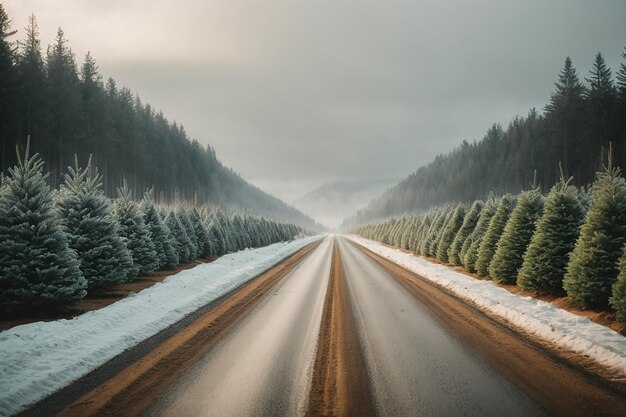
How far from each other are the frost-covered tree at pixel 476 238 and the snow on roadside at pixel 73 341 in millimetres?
12853

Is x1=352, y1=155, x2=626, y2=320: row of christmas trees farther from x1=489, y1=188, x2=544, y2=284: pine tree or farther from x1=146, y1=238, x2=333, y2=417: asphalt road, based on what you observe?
x1=146, y1=238, x2=333, y2=417: asphalt road

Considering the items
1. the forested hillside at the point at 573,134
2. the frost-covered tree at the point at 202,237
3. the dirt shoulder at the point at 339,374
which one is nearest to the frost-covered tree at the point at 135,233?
the frost-covered tree at the point at 202,237

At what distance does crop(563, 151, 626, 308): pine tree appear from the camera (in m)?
8.85

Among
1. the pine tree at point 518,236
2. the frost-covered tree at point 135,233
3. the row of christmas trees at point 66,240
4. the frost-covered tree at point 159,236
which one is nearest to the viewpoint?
the row of christmas trees at point 66,240

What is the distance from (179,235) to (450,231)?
18077 millimetres

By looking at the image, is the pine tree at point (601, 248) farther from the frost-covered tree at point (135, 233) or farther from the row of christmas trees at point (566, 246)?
the frost-covered tree at point (135, 233)

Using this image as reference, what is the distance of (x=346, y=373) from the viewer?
17.8 feet

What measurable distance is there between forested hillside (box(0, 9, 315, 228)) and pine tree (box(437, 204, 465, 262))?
20.7 metres

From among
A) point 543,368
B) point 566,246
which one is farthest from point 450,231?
point 543,368

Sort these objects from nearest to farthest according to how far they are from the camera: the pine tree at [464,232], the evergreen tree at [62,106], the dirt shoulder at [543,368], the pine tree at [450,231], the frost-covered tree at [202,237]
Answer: the dirt shoulder at [543,368]
the pine tree at [464,232]
the pine tree at [450,231]
the frost-covered tree at [202,237]
the evergreen tree at [62,106]

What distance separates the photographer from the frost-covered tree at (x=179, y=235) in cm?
2294

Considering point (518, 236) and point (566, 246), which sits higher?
point (518, 236)

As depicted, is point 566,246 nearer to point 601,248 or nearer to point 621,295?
point 601,248

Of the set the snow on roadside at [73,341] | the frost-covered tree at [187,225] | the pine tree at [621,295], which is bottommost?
the snow on roadside at [73,341]
